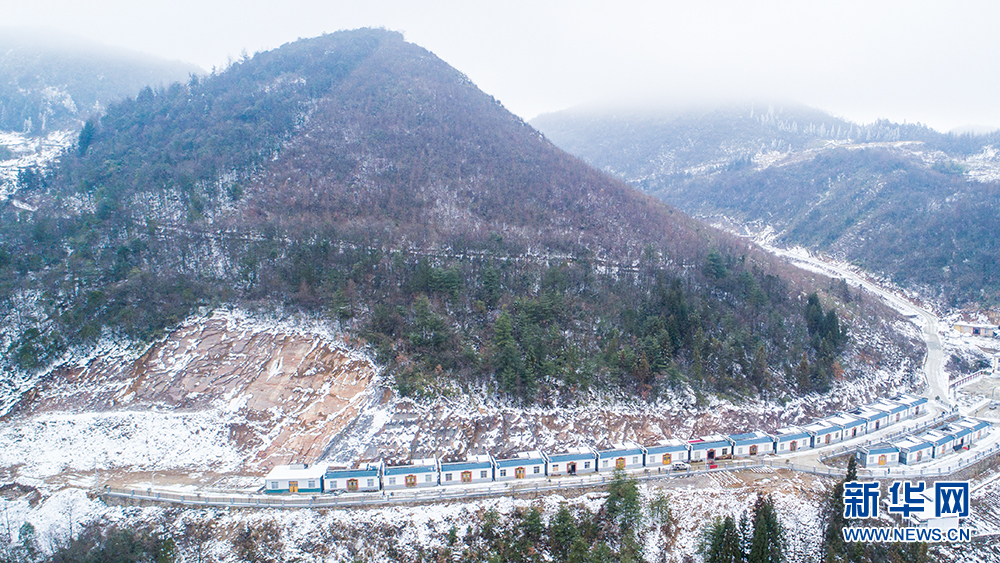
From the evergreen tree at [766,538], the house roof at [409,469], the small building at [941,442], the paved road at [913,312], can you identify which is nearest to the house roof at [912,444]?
the small building at [941,442]

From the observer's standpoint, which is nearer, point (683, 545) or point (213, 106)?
point (683, 545)

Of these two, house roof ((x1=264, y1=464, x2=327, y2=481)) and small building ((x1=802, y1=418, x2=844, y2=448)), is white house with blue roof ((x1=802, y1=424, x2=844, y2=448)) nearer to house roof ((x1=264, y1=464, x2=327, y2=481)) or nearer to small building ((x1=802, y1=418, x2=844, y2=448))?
small building ((x1=802, y1=418, x2=844, y2=448))

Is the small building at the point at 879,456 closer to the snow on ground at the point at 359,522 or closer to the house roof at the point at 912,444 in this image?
the house roof at the point at 912,444

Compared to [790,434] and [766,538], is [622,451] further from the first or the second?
[790,434]

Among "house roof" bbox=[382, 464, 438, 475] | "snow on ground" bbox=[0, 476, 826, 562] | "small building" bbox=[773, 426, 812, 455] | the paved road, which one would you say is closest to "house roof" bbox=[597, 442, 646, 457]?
"snow on ground" bbox=[0, 476, 826, 562]

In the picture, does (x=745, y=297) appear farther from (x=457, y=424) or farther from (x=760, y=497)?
(x=457, y=424)

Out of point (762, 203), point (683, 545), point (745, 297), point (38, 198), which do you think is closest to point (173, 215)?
point (38, 198)

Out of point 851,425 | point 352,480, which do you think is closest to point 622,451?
point 352,480
